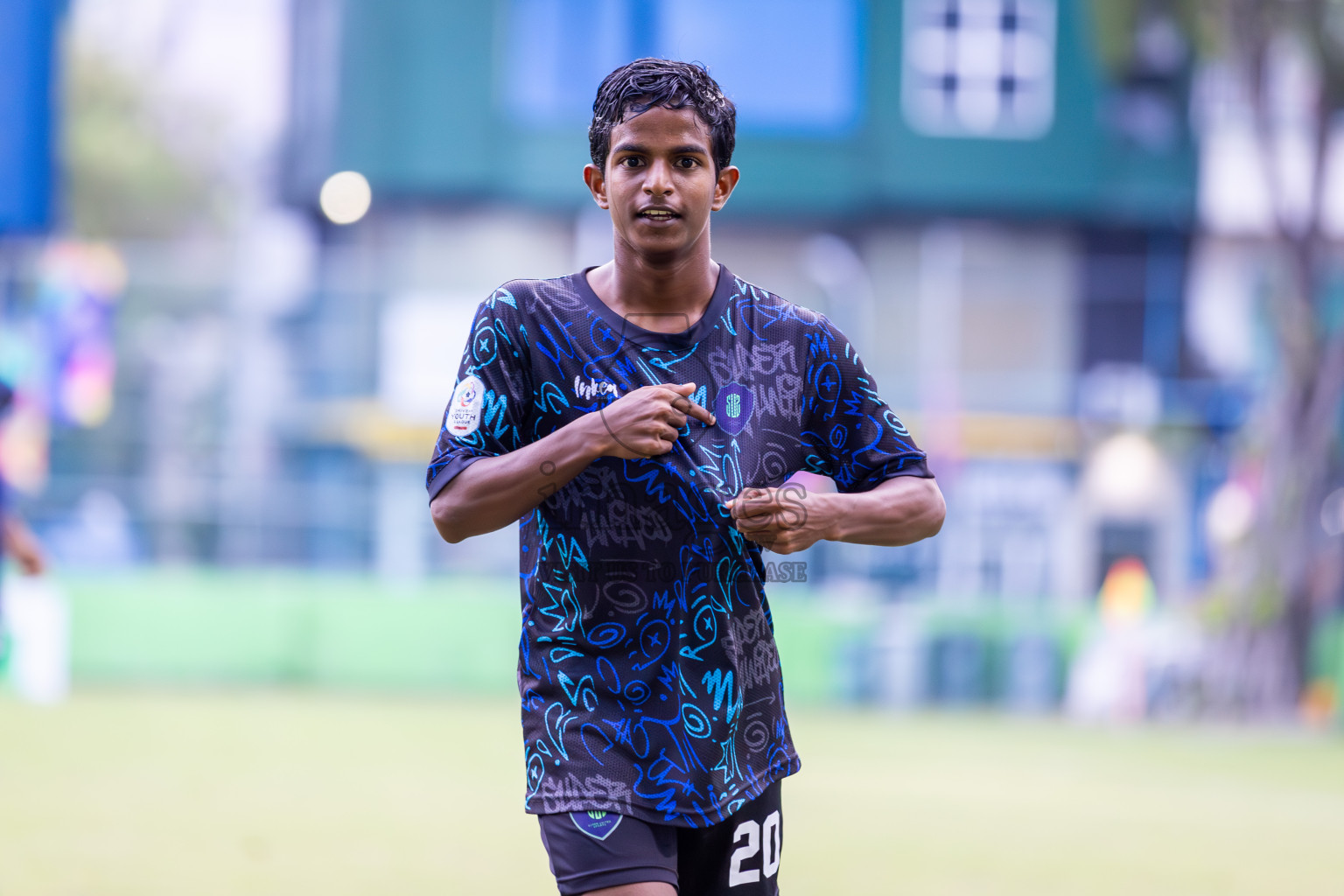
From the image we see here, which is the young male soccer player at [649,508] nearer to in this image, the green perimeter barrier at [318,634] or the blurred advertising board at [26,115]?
the blurred advertising board at [26,115]

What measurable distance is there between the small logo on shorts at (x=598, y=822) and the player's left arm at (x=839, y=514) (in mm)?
543

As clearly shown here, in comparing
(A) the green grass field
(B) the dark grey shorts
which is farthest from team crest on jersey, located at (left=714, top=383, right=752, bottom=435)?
(A) the green grass field

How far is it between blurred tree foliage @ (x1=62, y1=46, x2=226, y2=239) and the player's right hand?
38.6 m

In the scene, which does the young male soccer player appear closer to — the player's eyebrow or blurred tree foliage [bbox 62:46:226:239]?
the player's eyebrow

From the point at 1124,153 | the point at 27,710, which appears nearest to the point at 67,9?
the point at 27,710

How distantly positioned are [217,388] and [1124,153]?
14461 mm

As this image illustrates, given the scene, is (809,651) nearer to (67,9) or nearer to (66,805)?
(66,805)

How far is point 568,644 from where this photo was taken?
10.1ft

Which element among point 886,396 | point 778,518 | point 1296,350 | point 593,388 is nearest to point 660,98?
point 593,388

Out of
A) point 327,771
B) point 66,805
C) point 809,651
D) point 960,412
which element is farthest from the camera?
point 960,412

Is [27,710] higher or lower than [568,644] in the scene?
lower

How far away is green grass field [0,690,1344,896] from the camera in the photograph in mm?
8469

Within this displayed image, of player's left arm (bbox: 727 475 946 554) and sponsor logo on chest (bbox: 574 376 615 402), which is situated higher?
sponsor logo on chest (bbox: 574 376 615 402)

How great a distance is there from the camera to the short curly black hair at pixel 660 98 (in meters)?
3.09
